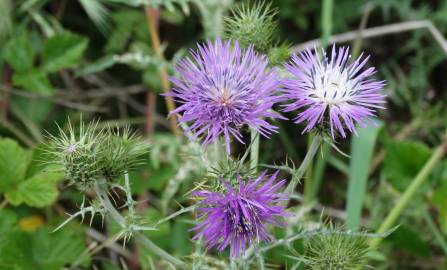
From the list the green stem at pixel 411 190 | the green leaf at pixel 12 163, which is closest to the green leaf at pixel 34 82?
the green leaf at pixel 12 163


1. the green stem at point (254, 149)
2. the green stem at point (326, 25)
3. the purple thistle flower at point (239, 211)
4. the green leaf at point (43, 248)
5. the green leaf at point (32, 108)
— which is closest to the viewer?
the purple thistle flower at point (239, 211)

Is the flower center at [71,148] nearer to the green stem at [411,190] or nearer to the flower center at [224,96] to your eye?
the flower center at [224,96]

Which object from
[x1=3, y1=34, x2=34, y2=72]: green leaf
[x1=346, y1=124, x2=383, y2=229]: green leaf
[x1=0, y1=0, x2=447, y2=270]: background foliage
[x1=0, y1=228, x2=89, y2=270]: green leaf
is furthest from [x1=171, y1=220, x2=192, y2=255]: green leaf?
[x1=3, y1=34, x2=34, y2=72]: green leaf

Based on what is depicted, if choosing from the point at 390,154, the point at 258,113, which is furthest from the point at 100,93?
the point at 258,113

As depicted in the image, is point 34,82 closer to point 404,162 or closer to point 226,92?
point 226,92

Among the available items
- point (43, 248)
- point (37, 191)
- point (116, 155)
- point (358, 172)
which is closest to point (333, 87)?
point (116, 155)

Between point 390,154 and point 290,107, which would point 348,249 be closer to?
point 290,107
